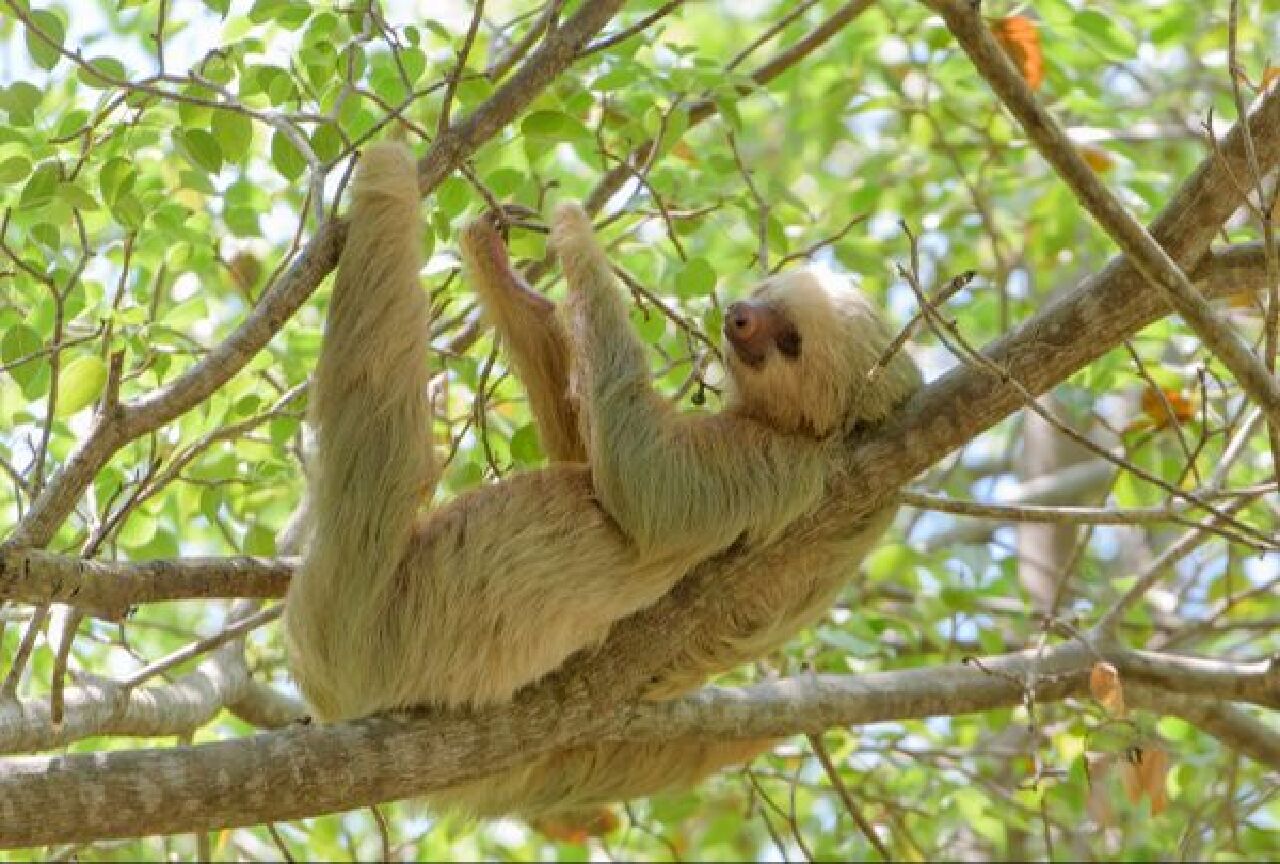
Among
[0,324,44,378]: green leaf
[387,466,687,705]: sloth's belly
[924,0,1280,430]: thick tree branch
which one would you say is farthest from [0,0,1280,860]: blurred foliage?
[924,0,1280,430]: thick tree branch

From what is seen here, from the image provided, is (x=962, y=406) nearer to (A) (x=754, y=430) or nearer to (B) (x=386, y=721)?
(A) (x=754, y=430)

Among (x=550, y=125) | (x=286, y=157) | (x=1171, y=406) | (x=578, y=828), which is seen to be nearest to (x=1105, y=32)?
(x=1171, y=406)

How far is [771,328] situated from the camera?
22.2ft

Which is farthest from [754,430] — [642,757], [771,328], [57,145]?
[57,145]

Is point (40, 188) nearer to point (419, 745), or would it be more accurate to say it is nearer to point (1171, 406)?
point (419, 745)

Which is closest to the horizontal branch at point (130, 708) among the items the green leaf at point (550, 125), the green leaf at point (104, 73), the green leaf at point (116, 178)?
the green leaf at point (116, 178)

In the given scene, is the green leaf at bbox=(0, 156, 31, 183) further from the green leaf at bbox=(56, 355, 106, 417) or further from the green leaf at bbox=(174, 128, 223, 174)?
the green leaf at bbox=(56, 355, 106, 417)

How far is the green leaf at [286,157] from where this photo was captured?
6031mm

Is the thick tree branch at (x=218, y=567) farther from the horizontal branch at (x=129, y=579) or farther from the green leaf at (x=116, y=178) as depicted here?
the green leaf at (x=116, y=178)

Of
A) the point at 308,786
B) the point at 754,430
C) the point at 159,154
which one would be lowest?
the point at 308,786

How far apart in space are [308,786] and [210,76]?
119 inches

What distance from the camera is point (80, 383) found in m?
5.99

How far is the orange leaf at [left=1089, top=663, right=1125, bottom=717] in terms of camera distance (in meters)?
6.80

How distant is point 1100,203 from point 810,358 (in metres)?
1.98
